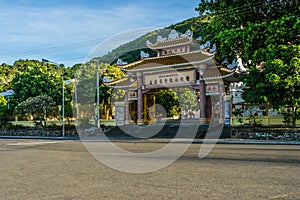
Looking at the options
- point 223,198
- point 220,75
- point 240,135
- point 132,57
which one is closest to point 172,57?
point 220,75

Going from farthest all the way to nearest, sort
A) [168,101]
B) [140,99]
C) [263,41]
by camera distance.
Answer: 1. [168,101]
2. [140,99]
3. [263,41]

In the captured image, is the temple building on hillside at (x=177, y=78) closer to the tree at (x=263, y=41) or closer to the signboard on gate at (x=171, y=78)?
the signboard on gate at (x=171, y=78)

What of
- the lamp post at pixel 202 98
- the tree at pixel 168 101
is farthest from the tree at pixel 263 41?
the tree at pixel 168 101

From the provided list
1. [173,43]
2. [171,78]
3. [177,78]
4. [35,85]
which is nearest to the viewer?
[177,78]

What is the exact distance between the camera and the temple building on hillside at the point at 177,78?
25.2 meters

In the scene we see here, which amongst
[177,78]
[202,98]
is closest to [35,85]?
[177,78]

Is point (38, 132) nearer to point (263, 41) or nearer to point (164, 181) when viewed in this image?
point (263, 41)

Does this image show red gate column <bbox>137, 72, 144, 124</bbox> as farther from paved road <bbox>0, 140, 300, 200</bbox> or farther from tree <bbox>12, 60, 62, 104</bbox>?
paved road <bbox>0, 140, 300, 200</bbox>

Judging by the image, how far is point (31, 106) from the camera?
29625 mm

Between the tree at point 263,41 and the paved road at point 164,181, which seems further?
the tree at point 263,41

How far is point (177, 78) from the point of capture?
1061 inches

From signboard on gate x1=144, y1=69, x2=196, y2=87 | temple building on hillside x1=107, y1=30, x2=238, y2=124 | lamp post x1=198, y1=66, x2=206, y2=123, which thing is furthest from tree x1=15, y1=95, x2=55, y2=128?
lamp post x1=198, y1=66, x2=206, y2=123

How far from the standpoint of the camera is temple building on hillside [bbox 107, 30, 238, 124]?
994 inches

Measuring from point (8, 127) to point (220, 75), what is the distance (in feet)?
78.3
